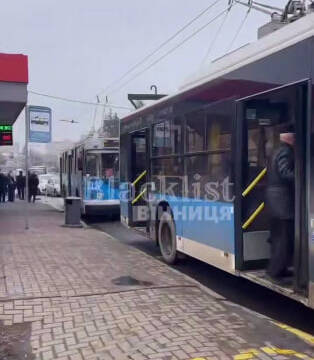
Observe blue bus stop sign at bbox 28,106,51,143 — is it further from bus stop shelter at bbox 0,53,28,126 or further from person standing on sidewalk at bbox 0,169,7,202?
person standing on sidewalk at bbox 0,169,7,202

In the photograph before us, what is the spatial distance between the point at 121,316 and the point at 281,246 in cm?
194

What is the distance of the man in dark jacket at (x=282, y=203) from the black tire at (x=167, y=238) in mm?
3090

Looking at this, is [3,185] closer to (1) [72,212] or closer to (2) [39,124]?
(1) [72,212]

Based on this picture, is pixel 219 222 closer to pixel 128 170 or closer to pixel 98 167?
pixel 128 170

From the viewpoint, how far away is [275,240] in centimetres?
617

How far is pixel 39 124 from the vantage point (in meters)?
14.5

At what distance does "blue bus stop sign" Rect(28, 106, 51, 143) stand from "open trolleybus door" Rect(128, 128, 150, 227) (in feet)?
12.6

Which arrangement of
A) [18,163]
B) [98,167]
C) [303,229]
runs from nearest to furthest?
1. [303,229]
2. [98,167]
3. [18,163]

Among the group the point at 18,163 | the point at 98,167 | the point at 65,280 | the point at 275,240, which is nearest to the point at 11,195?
the point at 98,167

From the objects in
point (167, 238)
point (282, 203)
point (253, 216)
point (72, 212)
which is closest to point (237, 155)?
point (253, 216)

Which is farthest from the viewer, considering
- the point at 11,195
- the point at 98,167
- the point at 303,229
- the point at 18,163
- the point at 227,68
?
the point at 18,163

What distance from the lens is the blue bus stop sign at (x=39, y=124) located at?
14344 mm

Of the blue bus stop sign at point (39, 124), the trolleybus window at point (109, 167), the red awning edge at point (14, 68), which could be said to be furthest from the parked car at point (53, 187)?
the red awning edge at point (14, 68)

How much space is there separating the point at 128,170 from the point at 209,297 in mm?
5189
